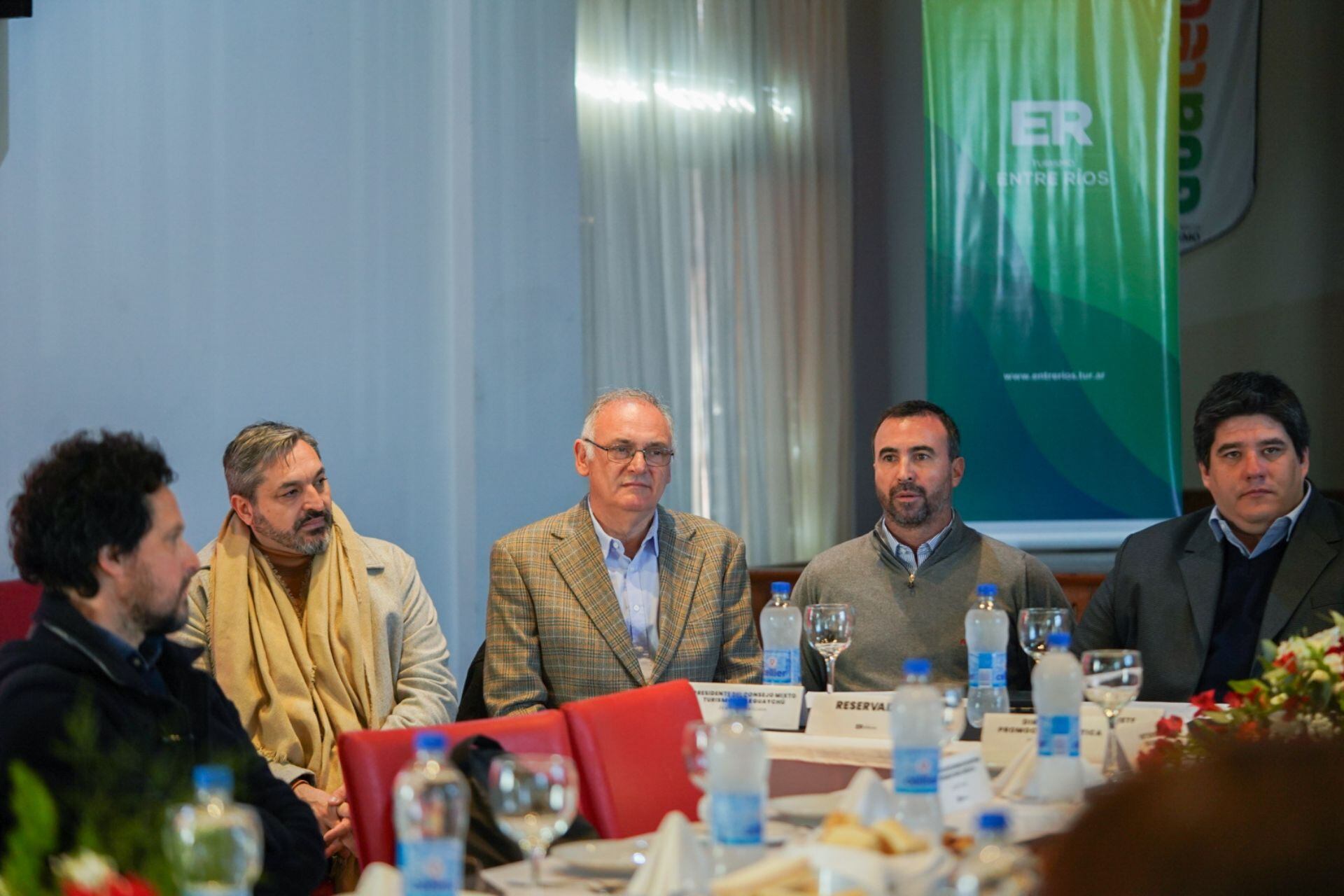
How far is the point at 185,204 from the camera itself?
13.5 ft

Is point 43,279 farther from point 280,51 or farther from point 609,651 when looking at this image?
point 609,651

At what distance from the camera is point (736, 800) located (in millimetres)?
1847

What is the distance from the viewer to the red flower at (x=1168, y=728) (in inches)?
91.6

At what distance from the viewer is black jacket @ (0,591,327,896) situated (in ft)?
6.61

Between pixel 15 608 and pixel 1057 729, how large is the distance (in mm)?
2401

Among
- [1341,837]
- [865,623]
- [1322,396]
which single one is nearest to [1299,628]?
[865,623]

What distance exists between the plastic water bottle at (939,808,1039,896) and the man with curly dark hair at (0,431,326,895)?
105cm

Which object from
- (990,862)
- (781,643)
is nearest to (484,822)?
(990,862)

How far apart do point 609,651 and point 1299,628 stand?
1556 millimetres

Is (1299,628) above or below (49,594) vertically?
below

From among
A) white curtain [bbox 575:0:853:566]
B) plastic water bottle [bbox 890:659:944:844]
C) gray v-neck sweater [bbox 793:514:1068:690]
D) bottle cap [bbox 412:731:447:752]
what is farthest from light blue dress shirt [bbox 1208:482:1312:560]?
white curtain [bbox 575:0:853:566]

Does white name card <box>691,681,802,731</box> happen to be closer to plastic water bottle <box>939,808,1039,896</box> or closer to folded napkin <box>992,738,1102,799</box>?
folded napkin <box>992,738,1102,799</box>

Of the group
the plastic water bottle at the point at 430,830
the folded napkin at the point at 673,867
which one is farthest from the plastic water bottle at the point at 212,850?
the folded napkin at the point at 673,867

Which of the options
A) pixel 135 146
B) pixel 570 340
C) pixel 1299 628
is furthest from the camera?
pixel 570 340
